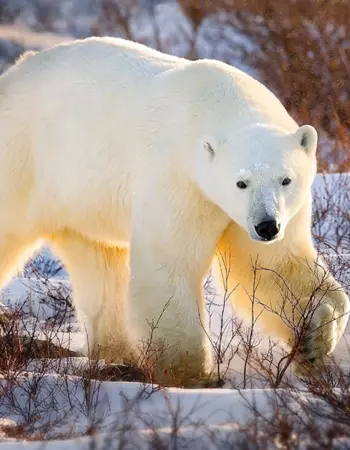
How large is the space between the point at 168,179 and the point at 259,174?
0.56 meters

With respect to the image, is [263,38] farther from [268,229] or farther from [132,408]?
[132,408]

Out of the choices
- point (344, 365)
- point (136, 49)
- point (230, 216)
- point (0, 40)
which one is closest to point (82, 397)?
point (230, 216)

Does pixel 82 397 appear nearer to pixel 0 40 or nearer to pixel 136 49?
pixel 136 49

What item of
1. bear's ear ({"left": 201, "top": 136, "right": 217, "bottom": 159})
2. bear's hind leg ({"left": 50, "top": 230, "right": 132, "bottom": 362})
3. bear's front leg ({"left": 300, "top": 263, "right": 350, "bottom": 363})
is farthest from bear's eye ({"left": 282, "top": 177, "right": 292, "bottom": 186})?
bear's hind leg ({"left": 50, "top": 230, "right": 132, "bottom": 362})

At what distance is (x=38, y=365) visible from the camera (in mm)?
4375

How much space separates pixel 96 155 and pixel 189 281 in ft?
2.55

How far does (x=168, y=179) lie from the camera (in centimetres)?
464

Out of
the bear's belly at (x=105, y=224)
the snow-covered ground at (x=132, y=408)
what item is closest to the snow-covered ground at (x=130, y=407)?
the snow-covered ground at (x=132, y=408)

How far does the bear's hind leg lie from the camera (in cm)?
569

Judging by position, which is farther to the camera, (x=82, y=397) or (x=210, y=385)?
(x=210, y=385)

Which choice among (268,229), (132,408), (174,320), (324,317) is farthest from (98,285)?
(132,408)

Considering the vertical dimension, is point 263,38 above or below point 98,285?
above

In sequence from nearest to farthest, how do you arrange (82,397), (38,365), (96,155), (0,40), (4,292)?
(82,397), (38,365), (96,155), (4,292), (0,40)

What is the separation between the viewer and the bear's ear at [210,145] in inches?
172
